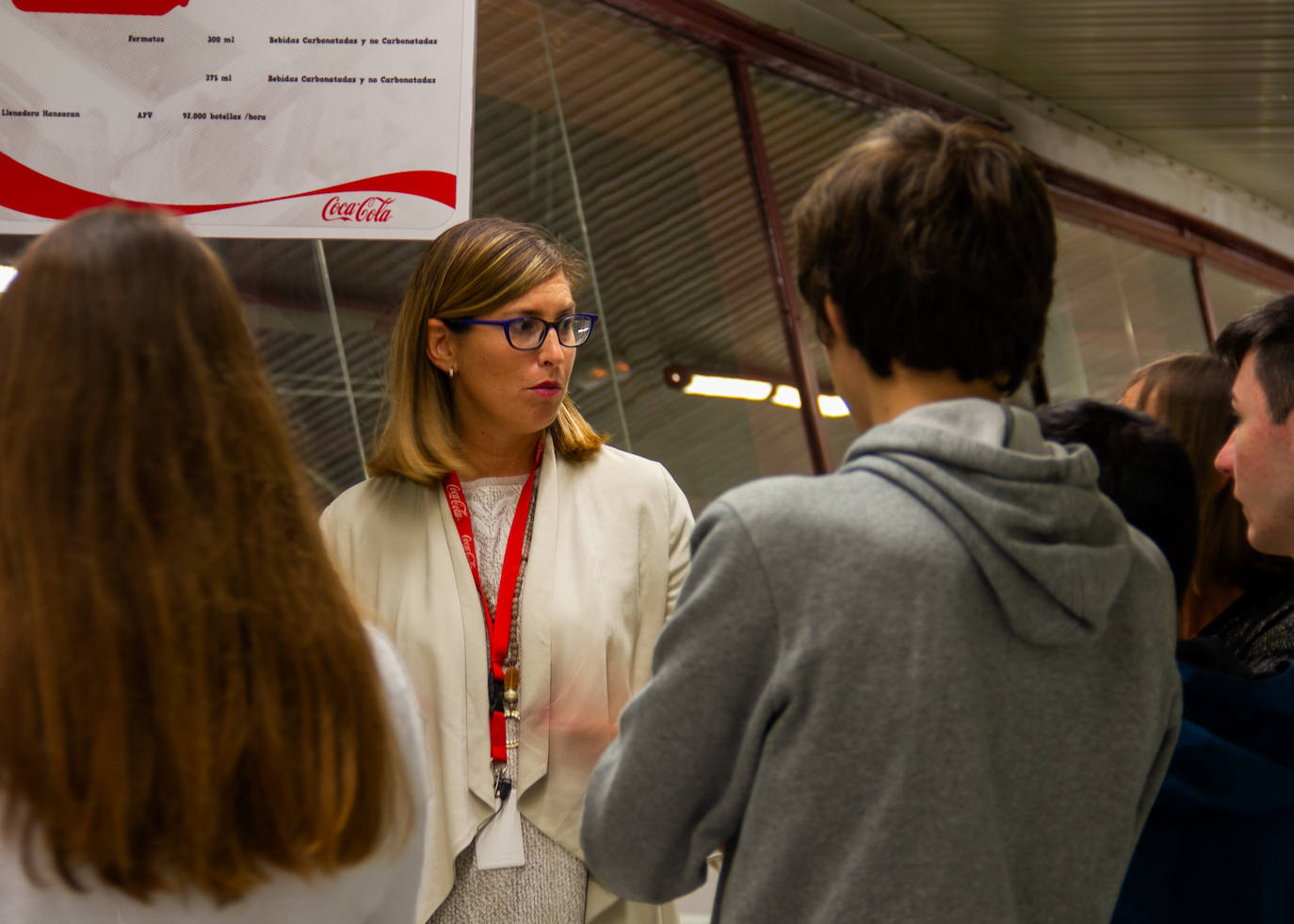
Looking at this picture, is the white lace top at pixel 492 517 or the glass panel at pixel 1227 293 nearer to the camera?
the white lace top at pixel 492 517

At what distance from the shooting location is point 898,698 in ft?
3.37

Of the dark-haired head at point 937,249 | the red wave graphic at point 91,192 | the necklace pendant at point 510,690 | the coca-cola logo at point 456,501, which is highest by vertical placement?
the red wave graphic at point 91,192

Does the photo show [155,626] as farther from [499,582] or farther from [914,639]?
[499,582]

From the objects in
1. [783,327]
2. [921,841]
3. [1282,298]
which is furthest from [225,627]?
[783,327]

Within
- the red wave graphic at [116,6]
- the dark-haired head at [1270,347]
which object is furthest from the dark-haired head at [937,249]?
the red wave graphic at [116,6]

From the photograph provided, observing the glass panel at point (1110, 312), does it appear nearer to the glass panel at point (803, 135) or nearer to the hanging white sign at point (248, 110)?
the glass panel at point (803, 135)

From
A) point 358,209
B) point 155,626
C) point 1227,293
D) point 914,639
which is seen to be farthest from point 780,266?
point 1227,293

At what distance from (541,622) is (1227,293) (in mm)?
8915

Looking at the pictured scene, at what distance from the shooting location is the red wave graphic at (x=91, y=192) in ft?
7.18

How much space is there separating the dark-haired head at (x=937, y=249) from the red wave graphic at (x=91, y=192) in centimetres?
124

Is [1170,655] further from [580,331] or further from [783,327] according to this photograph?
[783,327]

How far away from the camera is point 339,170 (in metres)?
2.24

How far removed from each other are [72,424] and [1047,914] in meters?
0.97

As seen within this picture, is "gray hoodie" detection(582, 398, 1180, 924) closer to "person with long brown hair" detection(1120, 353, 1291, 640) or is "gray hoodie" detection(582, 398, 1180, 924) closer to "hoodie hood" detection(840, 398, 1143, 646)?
"hoodie hood" detection(840, 398, 1143, 646)
